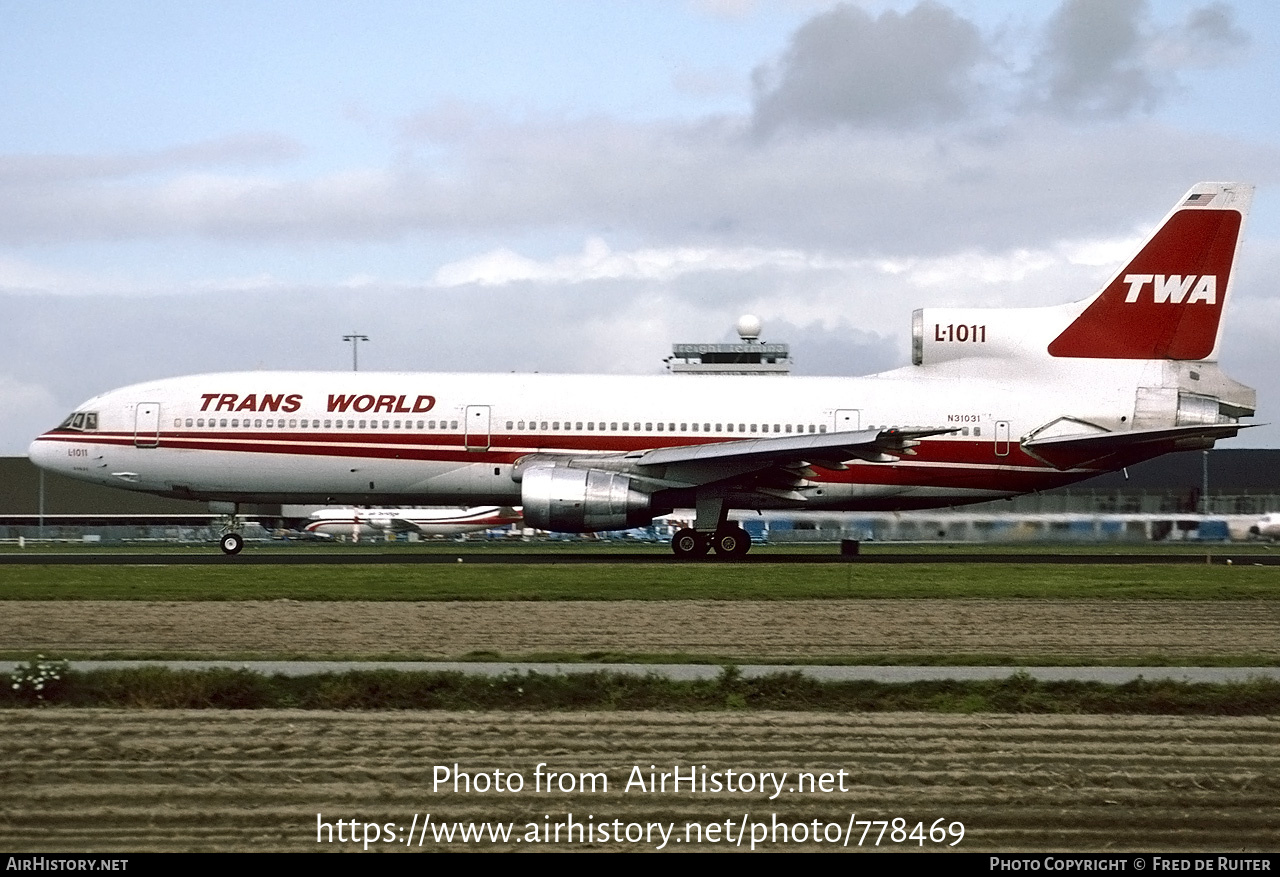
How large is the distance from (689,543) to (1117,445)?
34.4 feet

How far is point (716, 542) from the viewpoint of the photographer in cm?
3350

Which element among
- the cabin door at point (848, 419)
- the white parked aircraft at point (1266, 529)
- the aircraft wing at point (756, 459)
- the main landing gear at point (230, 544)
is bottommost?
the main landing gear at point (230, 544)

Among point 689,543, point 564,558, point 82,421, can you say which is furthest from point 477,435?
point 82,421

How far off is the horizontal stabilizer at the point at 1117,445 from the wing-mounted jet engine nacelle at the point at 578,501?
9970 mm

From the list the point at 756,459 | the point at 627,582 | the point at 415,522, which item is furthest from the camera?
the point at 415,522

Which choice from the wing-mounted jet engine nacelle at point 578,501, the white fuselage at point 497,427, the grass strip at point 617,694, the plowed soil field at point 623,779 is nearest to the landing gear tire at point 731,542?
the white fuselage at point 497,427

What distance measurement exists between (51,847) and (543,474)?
76.0ft

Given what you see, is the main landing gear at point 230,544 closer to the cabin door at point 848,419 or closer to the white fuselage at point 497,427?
the white fuselage at point 497,427

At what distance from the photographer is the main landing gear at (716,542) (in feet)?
109

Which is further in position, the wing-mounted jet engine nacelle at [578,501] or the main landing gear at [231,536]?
the main landing gear at [231,536]

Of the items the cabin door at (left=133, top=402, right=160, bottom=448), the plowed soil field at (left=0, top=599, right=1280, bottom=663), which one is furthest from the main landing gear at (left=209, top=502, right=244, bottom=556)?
the plowed soil field at (left=0, top=599, right=1280, bottom=663)

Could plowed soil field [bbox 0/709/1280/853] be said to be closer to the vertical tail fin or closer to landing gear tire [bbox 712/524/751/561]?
landing gear tire [bbox 712/524/751/561]

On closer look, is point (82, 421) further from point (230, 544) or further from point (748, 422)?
point (748, 422)
